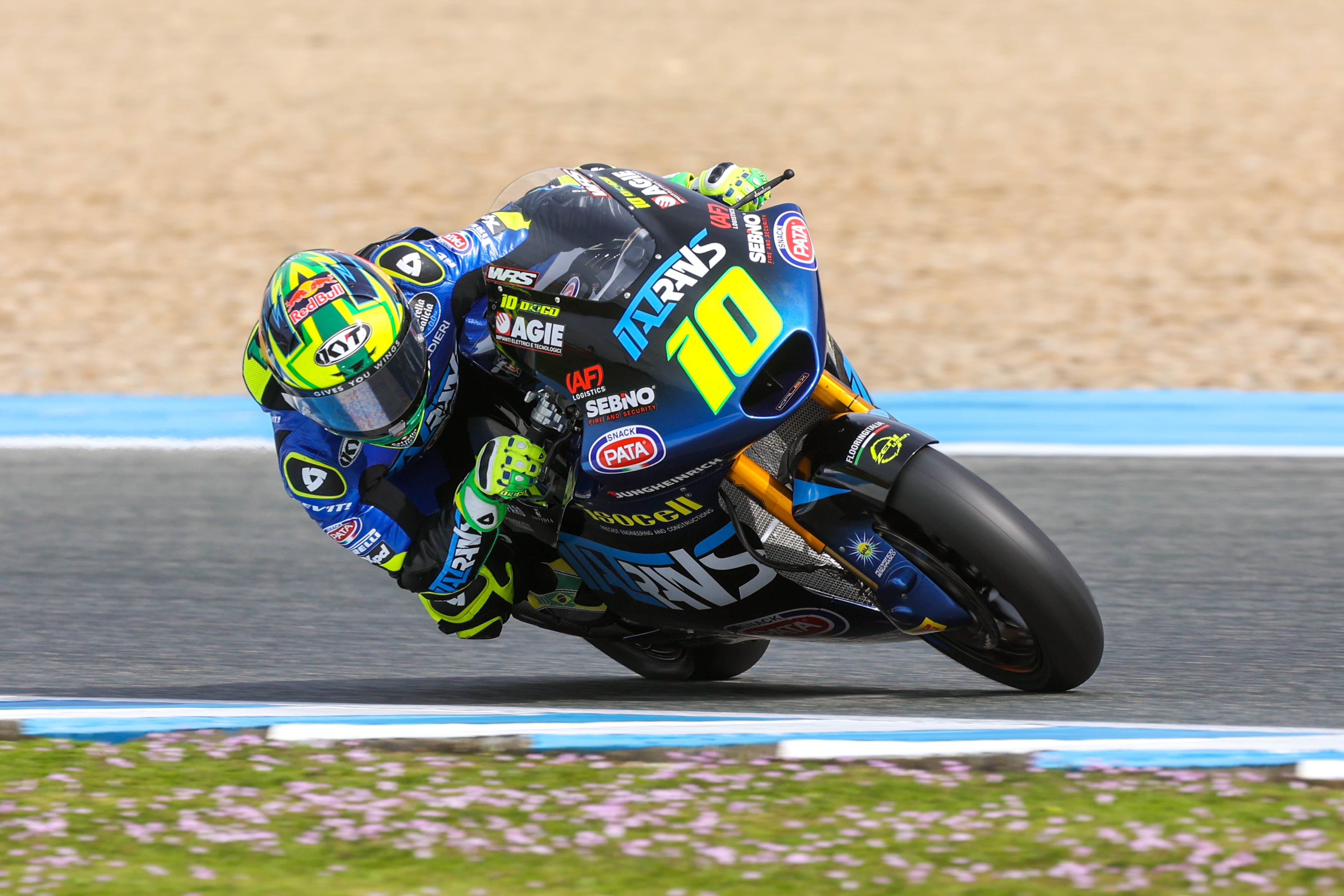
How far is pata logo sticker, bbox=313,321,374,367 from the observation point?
361cm

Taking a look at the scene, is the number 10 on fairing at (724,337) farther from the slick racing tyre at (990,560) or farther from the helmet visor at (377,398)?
the helmet visor at (377,398)

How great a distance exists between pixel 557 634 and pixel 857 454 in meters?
1.97

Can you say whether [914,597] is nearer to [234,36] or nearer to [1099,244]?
[1099,244]

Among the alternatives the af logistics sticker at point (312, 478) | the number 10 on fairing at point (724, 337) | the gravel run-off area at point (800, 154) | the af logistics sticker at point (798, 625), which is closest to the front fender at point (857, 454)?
the number 10 on fairing at point (724, 337)

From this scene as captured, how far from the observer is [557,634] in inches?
211

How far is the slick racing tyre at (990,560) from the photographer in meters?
3.59

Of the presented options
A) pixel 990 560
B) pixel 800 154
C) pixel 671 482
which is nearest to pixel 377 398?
pixel 671 482

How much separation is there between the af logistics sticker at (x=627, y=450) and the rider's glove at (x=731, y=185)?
0.78 metres

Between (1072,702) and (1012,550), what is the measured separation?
0.67 m

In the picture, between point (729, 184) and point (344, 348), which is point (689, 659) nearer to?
point (729, 184)

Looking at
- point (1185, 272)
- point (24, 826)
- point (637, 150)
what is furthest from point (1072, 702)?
point (637, 150)

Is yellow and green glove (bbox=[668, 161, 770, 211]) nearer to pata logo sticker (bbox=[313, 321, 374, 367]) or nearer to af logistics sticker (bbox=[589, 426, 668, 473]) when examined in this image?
af logistics sticker (bbox=[589, 426, 668, 473])

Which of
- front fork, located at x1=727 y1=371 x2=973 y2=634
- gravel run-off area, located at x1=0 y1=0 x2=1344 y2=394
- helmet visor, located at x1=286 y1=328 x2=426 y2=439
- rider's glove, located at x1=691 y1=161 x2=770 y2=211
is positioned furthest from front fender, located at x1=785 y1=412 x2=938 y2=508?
gravel run-off area, located at x1=0 y1=0 x2=1344 y2=394

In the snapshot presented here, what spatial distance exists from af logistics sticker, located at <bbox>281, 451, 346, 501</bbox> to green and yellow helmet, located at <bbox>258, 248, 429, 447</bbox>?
0.23 meters
